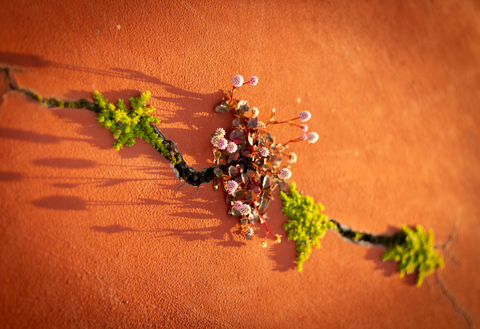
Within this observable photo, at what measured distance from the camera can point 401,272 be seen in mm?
3131

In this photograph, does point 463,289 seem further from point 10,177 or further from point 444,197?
point 10,177

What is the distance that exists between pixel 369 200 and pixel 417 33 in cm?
229

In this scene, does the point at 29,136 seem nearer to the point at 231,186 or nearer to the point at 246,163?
the point at 231,186

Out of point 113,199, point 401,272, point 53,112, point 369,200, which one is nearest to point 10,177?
point 53,112

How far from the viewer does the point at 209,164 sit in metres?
2.38

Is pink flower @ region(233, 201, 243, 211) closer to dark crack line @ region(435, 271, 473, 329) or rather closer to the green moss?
the green moss

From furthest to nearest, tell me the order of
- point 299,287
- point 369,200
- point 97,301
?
point 369,200 < point 299,287 < point 97,301

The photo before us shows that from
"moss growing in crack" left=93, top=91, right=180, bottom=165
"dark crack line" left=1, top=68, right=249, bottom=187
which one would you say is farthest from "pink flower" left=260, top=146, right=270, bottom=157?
"moss growing in crack" left=93, top=91, right=180, bottom=165

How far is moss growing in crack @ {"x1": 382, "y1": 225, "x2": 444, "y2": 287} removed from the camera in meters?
3.10

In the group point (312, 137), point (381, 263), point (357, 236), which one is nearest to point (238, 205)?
point (312, 137)

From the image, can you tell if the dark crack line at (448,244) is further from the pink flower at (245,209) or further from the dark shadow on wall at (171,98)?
the dark shadow on wall at (171,98)

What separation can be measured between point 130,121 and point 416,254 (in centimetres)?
329

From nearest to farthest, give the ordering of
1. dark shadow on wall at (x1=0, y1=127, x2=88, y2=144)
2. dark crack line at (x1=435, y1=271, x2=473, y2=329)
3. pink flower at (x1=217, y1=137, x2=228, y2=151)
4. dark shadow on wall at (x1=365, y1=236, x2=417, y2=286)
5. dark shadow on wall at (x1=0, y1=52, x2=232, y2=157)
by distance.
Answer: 1. dark shadow on wall at (x1=0, y1=127, x2=88, y2=144)
2. dark shadow on wall at (x1=0, y1=52, x2=232, y2=157)
3. pink flower at (x1=217, y1=137, x2=228, y2=151)
4. dark shadow on wall at (x1=365, y1=236, x2=417, y2=286)
5. dark crack line at (x1=435, y1=271, x2=473, y2=329)

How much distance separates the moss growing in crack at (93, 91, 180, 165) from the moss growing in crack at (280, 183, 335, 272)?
116 centimetres
